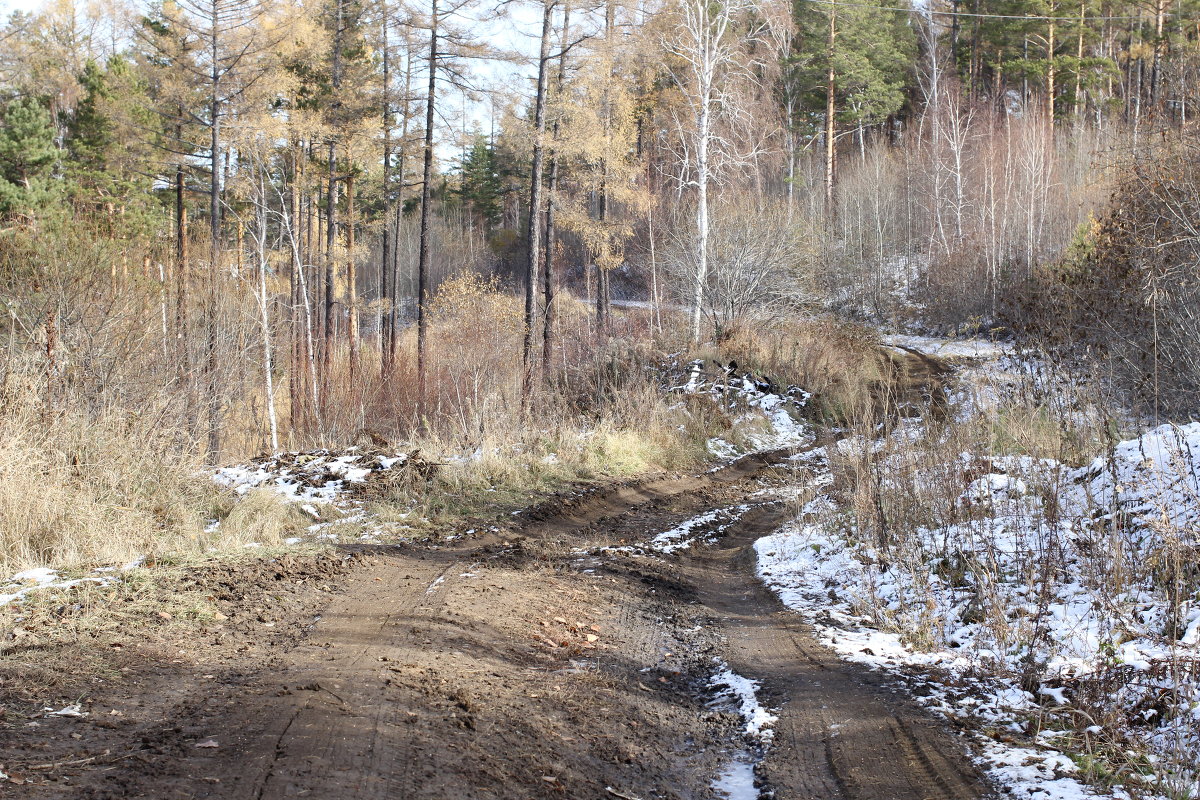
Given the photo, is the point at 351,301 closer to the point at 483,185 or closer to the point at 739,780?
the point at 739,780

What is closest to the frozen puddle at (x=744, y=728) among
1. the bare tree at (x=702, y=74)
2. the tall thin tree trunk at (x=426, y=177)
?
the tall thin tree trunk at (x=426, y=177)

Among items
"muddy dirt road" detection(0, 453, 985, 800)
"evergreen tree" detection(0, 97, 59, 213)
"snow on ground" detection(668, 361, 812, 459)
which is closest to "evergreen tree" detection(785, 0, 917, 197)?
"snow on ground" detection(668, 361, 812, 459)

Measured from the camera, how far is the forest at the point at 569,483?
389 cm

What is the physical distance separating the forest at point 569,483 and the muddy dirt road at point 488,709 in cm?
3

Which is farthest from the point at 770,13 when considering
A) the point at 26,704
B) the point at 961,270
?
the point at 26,704

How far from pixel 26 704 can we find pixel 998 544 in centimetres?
653

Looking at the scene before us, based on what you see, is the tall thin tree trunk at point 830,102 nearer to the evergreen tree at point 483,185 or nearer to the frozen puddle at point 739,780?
the evergreen tree at point 483,185

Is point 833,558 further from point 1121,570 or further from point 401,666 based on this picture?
point 401,666

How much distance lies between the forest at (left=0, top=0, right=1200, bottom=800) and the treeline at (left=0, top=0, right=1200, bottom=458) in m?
0.18

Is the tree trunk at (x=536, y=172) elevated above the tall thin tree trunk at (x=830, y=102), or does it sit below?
below

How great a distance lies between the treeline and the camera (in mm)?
15680

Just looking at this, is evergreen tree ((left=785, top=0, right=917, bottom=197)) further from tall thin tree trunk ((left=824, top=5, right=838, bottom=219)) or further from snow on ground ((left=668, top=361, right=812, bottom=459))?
snow on ground ((left=668, top=361, right=812, bottom=459))

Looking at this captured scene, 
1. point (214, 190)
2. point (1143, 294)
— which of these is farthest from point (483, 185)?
point (1143, 294)

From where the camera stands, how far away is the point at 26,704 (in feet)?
11.8
